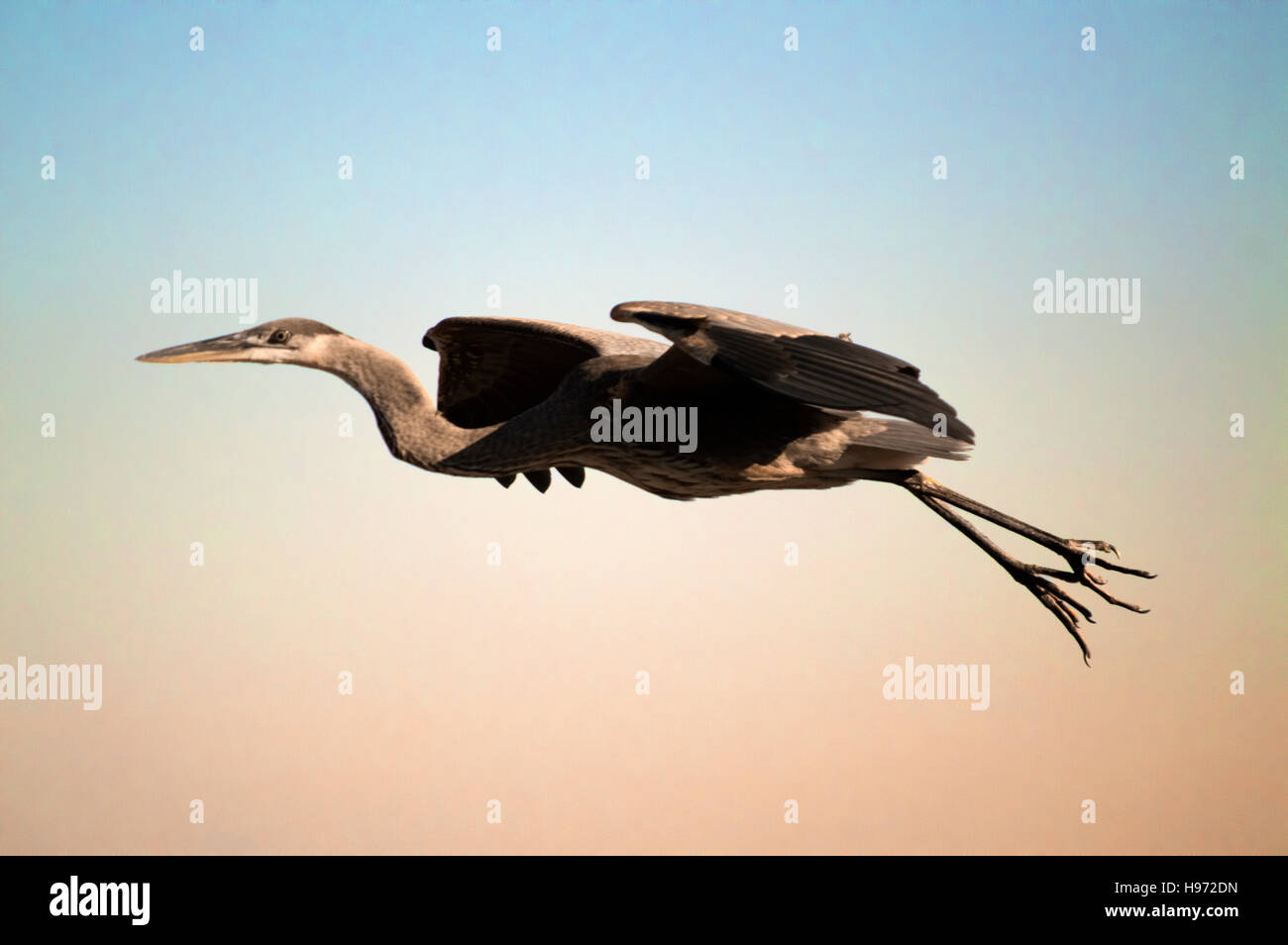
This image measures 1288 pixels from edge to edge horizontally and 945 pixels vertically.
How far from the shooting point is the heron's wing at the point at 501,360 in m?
7.00

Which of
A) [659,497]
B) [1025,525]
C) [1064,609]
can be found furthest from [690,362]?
[1064,609]

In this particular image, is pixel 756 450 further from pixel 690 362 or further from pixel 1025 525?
pixel 1025 525

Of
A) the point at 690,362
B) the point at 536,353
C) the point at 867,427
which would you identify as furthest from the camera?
the point at 536,353

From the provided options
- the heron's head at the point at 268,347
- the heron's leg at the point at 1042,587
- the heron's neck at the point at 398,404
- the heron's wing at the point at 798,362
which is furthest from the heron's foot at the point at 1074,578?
the heron's head at the point at 268,347

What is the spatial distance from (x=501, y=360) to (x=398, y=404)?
1.11 meters

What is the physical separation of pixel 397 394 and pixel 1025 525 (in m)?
3.59

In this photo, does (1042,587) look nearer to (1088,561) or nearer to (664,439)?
(1088,561)

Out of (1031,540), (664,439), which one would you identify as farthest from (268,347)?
(1031,540)

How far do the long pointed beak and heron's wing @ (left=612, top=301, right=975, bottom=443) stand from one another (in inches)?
90.0

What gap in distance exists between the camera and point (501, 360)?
24.8 feet

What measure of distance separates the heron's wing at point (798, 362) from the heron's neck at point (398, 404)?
1.42 meters

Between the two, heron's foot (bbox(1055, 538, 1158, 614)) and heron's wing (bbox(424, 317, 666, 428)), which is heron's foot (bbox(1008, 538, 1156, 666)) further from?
heron's wing (bbox(424, 317, 666, 428))

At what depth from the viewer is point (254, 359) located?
659 centimetres
